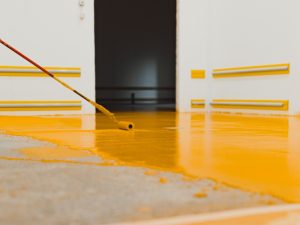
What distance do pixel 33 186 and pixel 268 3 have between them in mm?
4229

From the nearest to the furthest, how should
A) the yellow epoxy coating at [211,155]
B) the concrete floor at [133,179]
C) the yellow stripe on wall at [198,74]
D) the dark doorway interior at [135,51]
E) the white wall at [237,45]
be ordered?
the concrete floor at [133,179], the yellow epoxy coating at [211,155], the white wall at [237,45], the yellow stripe on wall at [198,74], the dark doorway interior at [135,51]

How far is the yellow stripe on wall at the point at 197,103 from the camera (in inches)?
213

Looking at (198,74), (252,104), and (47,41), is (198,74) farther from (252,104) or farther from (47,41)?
(47,41)

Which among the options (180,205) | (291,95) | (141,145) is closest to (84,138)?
(141,145)

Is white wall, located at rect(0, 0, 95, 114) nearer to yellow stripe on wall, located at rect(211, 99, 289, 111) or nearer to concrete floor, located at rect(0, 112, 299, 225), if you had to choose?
yellow stripe on wall, located at rect(211, 99, 289, 111)

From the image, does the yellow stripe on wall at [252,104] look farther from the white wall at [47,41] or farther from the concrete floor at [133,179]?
the concrete floor at [133,179]

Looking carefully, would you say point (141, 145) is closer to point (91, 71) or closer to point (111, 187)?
point (111, 187)

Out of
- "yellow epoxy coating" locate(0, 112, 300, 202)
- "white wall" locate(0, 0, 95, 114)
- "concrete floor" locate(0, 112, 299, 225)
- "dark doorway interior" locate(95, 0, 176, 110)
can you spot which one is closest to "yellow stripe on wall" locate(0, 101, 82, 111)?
"white wall" locate(0, 0, 95, 114)

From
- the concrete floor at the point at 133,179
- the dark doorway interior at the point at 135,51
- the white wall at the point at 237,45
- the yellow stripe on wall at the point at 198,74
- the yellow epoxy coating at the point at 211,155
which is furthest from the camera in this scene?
the dark doorway interior at the point at 135,51

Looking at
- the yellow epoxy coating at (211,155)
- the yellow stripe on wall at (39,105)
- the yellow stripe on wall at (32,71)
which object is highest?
the yellow stripe on wall at (32,71)

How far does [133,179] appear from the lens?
108cm

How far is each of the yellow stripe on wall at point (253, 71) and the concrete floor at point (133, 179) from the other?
2.79m

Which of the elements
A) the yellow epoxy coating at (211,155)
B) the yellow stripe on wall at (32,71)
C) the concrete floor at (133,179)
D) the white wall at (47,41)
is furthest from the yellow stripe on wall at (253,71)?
the concrete floor at (133,179)

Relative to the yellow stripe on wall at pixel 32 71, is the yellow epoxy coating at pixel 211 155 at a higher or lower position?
lower
